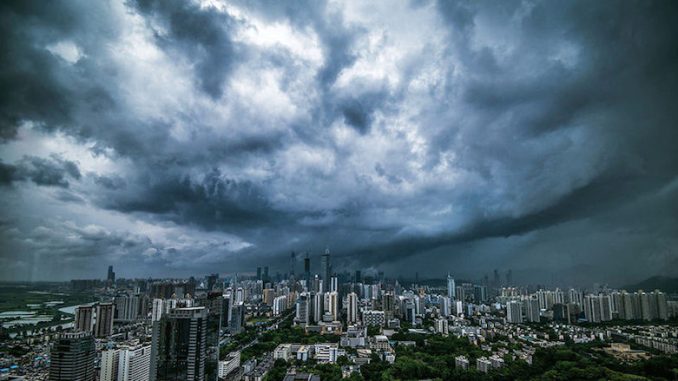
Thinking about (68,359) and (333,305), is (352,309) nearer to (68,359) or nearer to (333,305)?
(333,305)

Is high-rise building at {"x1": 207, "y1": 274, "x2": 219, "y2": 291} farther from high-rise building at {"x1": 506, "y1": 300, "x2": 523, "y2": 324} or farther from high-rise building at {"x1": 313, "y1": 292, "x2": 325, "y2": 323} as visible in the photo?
high-rise building at {"x1": 506, "y1": 300, "x2": 523, "y2": 324}

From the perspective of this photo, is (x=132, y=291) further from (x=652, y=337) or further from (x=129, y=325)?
(x=652, y=337)

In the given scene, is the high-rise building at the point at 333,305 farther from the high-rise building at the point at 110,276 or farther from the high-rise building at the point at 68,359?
the high-rise building at the point at 68,359

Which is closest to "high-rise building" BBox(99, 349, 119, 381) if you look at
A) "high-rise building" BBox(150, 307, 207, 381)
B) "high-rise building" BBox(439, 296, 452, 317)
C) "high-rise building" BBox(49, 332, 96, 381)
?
"high-rise building" BBox(49, 332, 96, 381)

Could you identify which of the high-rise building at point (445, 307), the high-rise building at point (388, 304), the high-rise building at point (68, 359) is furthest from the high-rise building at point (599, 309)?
the high-rise building at point (68, 359)

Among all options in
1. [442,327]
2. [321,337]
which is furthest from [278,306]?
[442,327]
